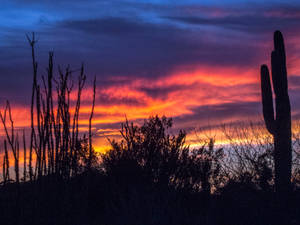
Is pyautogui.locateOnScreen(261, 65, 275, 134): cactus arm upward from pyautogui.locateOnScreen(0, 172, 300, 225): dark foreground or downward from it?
upward

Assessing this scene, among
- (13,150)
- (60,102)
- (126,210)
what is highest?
(60,102)

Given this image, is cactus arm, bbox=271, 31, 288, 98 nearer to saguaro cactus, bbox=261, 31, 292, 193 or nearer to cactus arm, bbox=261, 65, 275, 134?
saguaro cactus, bbox=261, 31, 292, 193

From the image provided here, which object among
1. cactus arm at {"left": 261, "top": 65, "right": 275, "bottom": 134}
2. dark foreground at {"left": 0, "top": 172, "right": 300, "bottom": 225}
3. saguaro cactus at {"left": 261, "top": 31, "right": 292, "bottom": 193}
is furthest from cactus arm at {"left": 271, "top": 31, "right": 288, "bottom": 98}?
dark foreground at {"left": 0, "top": 172, "right": 300, "bottom": 225}

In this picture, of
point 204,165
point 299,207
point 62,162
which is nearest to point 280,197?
point 299,207

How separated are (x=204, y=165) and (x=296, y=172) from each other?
9.84 ft

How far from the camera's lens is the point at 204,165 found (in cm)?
1035

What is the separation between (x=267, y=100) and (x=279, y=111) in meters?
0.42

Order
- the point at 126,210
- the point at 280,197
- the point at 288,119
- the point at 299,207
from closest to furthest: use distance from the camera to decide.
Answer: the point at 126,210 < the point at 299,207 < the point at 280,197 < the point at 288,119

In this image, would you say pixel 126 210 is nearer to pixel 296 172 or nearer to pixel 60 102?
pixel 60 102

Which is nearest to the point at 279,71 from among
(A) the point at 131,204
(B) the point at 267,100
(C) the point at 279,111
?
(B) the point at 267,100

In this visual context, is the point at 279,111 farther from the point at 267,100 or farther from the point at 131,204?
the point at 131,204

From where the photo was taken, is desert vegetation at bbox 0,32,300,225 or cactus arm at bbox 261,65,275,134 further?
cactus arm at bbox 261,65,275,134

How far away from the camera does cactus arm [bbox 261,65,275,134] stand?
463 inches

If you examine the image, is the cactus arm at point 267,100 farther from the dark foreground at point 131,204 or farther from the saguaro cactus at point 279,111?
the dark foreground at point 131,204
